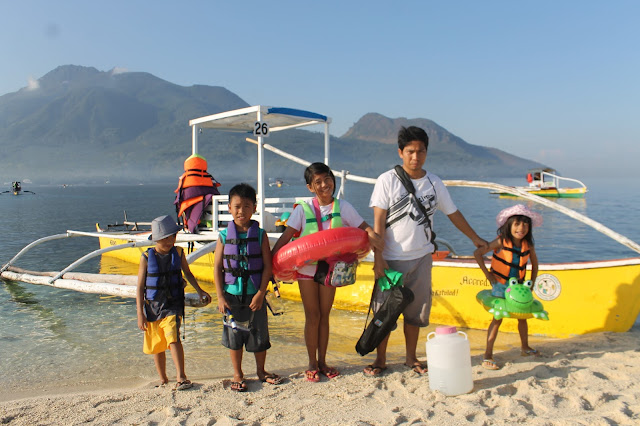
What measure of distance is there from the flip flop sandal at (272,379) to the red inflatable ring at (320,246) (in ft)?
3.38

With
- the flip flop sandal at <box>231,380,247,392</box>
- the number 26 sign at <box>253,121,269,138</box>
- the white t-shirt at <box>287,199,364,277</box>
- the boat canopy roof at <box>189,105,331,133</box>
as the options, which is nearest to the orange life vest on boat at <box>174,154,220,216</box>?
the boat canopy roof at <box>189,105,331,133</box>

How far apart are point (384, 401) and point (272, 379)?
40.3 inches

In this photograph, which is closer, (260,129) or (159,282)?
(159,282)

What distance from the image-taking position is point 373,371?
13.5 feet

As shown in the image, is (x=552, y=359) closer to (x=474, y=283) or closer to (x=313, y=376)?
(x=474, y=283)

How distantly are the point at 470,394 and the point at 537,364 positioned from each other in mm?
1082

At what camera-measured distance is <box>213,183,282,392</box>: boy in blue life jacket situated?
12.5 feet

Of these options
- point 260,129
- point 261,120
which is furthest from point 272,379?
point 261,120

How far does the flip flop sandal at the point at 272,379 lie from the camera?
4.05m

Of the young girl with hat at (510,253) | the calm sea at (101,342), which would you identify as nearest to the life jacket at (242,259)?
the calm sea at (101,342)

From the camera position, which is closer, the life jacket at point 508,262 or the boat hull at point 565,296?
the life jacket at point 508,262

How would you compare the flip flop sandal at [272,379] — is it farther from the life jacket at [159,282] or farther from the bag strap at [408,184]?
the bag strap at [408,184]

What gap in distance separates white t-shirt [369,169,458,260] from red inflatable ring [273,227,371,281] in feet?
0.81

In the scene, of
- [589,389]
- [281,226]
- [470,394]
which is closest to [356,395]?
[470,394]
